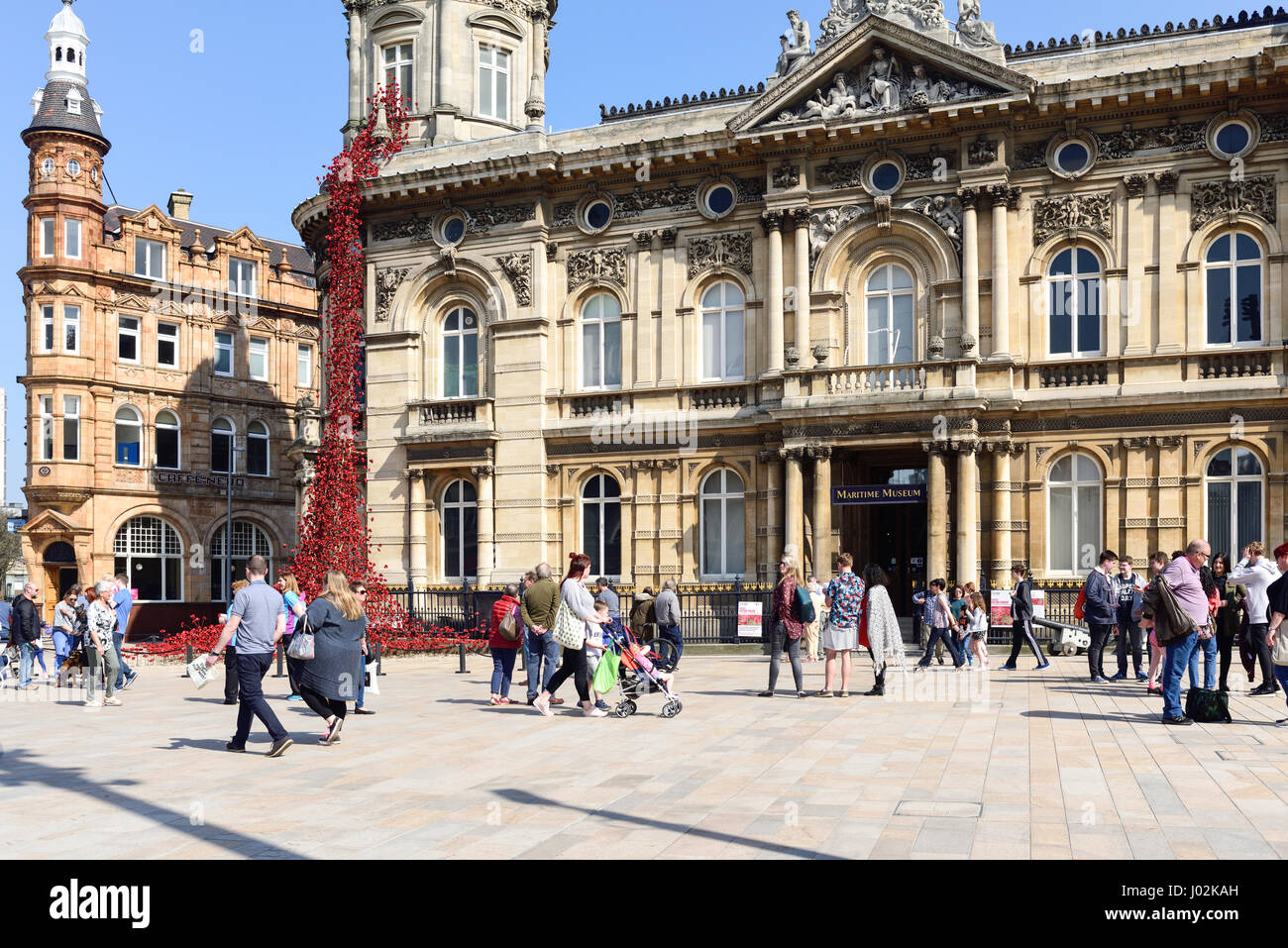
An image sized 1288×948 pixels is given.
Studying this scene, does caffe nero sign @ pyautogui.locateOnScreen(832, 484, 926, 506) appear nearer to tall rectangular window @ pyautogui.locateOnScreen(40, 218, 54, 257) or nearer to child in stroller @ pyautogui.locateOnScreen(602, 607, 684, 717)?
child in stroller @ pyautogui.locateOnScreen(602, 607, 684, 717)

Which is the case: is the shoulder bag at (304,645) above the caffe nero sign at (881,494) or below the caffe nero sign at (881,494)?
below

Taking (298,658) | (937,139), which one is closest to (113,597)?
(298,658)

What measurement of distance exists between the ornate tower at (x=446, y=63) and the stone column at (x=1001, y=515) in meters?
16.2

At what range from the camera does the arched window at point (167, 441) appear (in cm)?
4906

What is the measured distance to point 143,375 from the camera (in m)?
48.5

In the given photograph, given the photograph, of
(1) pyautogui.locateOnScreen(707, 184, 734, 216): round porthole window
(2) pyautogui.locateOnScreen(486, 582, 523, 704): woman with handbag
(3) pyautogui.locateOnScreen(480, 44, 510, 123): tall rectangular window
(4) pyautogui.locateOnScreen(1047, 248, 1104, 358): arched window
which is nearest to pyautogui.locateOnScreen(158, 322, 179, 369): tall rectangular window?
(3) pyautogui.locateOnScreen(480, 44, 510, 123): tall rectangular window

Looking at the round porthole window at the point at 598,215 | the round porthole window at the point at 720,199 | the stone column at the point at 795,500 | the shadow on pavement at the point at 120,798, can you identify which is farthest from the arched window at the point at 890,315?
the shadow on pavement at the point at 120,798

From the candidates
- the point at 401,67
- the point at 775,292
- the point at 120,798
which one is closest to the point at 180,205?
the point at 401,67

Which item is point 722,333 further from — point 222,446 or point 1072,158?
point 222,446

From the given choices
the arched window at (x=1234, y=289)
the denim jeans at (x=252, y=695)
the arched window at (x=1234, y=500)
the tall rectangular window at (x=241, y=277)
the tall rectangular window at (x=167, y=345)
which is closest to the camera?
the denim jeans at (x=252, y=695)

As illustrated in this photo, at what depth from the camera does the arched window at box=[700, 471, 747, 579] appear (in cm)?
2972

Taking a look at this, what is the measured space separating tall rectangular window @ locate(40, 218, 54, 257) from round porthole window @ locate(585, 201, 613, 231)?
25.3 m

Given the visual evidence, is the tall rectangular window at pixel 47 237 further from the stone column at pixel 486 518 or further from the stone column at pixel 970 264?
the stone column at pixel 970 264
